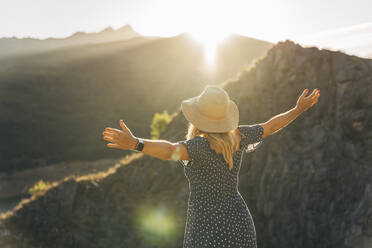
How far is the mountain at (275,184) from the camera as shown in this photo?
28.5 feet

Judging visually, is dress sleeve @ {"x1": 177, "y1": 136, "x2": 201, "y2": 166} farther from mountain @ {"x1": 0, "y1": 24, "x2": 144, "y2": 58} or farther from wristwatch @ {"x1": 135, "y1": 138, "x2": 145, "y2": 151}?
mountain @ {"x1": 0, "y1": 24, "x2": 144, "y2": 58}

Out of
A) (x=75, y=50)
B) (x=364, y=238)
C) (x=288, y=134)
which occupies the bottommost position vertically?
(x=75, y=50)

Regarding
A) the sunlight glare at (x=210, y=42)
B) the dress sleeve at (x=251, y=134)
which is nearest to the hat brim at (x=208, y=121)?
the dress sleeve at (x=251, y=134)

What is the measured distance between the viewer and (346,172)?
8.73m

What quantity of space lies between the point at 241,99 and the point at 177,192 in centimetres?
449

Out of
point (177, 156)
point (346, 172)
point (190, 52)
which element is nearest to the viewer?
point (177, 156)

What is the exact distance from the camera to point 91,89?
102312 millimetres

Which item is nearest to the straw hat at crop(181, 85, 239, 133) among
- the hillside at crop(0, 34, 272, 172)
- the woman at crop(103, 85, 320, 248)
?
the woman at crop(103, 85, 320, 248)

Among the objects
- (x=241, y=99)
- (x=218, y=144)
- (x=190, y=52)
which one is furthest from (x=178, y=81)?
(x=218, y=144)

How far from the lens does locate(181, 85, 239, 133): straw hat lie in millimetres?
3037

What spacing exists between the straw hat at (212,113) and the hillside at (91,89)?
193 ft

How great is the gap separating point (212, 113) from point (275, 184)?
774cm

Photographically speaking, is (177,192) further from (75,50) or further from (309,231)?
(75,50)

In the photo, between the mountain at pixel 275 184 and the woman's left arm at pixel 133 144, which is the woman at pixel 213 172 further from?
the mountain at pixel 275 184
